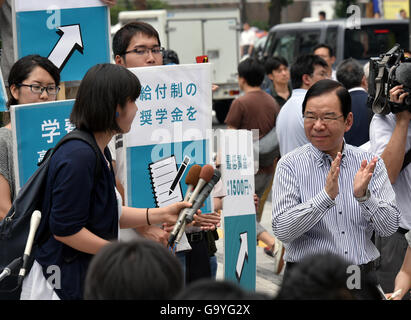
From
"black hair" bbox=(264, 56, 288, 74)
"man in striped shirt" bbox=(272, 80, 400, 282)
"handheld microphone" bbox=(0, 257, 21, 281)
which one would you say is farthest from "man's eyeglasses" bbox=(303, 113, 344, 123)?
"black hair" bbox=(264, 56, 288, 74)

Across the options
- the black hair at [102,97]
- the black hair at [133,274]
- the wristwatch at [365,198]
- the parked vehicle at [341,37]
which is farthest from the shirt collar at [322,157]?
the parked vehicle at [341,37]

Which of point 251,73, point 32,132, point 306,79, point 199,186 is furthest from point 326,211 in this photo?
point 251,73

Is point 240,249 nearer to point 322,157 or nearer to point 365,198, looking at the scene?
point 322,157

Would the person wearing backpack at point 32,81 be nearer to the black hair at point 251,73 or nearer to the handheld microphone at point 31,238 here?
the handheld microphone at point 31,238

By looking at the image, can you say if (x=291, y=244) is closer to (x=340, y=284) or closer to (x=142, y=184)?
(x=142, y=184)

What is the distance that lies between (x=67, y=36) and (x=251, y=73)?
359cm

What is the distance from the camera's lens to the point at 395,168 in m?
4.33

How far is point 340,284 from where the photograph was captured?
1.91 m

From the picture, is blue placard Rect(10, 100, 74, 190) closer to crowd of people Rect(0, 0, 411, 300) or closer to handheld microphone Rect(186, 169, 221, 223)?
crowd of people Rect(0, 0, 411, 300)

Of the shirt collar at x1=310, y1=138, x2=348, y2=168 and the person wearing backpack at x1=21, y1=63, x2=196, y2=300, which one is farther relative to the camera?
the shirt collar at x1=310, y1=138, x2=348, y2=168

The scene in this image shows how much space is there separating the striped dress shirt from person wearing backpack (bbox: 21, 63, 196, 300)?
0.67m

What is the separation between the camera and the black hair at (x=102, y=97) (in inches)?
121

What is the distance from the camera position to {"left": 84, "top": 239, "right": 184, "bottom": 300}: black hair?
81.0 inches

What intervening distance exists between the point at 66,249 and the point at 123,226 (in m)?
0.52
